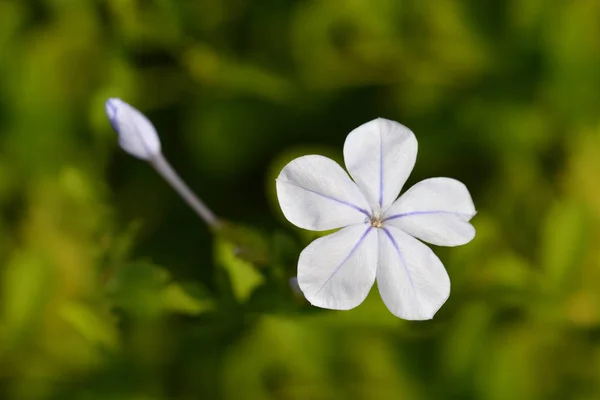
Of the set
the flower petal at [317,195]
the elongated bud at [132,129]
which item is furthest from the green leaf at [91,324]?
the flower petal at [317,195]

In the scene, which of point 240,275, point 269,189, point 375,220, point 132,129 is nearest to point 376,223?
point 375,220

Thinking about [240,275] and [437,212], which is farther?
[240,275]

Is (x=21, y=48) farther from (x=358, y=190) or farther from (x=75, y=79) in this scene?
(x=358, y=190)

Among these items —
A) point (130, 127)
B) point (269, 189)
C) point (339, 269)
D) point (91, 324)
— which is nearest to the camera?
point (339, 269)

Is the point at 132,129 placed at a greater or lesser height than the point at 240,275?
greater

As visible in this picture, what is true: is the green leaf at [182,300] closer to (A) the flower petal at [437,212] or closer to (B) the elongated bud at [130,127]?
(B) the elongated bud at [130,127]

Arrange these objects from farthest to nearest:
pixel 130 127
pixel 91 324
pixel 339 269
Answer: pixel 91 324, pixel 130 127, pixel 339 269

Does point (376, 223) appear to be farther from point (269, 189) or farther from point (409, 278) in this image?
point (269, 189)

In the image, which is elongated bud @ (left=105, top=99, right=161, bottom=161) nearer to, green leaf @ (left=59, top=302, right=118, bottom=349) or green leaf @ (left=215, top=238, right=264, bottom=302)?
green leaf @ (left=215, top=238, right=264, bottom=302)

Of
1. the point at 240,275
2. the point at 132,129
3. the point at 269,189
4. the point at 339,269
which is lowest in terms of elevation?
the point at 339,269

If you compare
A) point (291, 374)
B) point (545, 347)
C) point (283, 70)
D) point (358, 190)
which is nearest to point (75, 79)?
point (283, 70)
